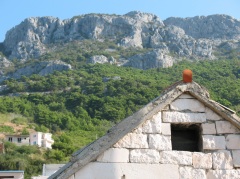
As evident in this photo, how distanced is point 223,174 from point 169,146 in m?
0.77

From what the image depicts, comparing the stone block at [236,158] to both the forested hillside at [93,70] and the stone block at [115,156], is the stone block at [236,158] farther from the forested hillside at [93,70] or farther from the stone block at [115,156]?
the forested hillside at [93,70]

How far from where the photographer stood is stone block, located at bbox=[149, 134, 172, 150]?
5.25m

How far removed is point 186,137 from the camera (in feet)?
18.5

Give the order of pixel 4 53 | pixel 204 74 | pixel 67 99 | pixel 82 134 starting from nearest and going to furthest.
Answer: pixel 82 134 < pixel 67 99 < pixel 204 74 < pixel 4 53

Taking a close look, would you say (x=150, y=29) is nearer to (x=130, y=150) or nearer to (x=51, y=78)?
(x=51, y=78)

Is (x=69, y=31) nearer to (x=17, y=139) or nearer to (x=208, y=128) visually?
(x=17, y=139)

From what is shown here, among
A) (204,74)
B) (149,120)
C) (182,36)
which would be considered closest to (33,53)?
(182,36)

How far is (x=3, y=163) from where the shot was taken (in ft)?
174

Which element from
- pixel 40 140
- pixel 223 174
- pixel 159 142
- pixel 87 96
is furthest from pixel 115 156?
pixel 87 96

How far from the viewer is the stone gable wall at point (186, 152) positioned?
17.0ft

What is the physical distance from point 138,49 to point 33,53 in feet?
126

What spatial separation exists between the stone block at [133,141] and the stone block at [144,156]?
7 cm

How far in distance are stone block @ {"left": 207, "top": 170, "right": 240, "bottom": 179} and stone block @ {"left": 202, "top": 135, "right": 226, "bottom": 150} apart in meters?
0.31

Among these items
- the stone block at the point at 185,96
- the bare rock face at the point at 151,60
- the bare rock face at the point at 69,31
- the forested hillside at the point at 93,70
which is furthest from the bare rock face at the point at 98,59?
the stone block at the point at 185,96
